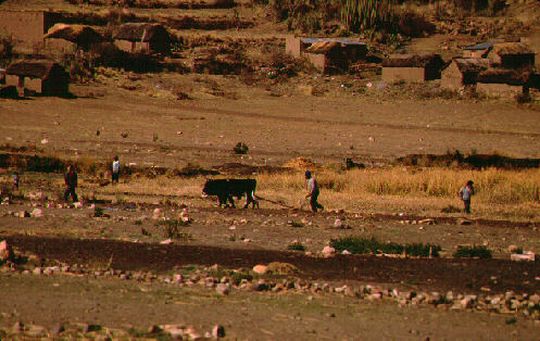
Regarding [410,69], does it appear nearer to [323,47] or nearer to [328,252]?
[323,47]

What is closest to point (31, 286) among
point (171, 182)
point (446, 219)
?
point (446, 219)

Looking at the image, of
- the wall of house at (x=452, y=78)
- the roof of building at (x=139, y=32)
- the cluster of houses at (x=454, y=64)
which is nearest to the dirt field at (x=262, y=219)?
the wall of house at (x=452, y=78)

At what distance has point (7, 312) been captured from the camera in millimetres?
17750

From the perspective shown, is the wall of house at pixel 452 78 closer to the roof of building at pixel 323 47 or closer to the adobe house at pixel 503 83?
A: the adobe house at pixel 503 83

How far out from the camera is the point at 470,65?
230ft

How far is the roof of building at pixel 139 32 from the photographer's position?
253 ft

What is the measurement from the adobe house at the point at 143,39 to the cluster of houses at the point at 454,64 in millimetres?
8076

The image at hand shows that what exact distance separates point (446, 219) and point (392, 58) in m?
43.0

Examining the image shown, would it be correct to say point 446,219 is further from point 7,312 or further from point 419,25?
point 419,25

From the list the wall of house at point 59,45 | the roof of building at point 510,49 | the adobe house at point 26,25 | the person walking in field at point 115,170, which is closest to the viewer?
the person walking in field at point 115,170

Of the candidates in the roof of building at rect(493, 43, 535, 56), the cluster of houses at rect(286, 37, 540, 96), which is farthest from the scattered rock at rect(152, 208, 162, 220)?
the roof of building at rect(493, 43, 535, 56)

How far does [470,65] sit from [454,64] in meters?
1.22

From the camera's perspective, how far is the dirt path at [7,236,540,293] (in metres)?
21.2

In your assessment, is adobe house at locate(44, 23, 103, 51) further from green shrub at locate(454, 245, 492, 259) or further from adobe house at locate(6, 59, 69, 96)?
green shrub at locate(454, 245, 492, 259)
